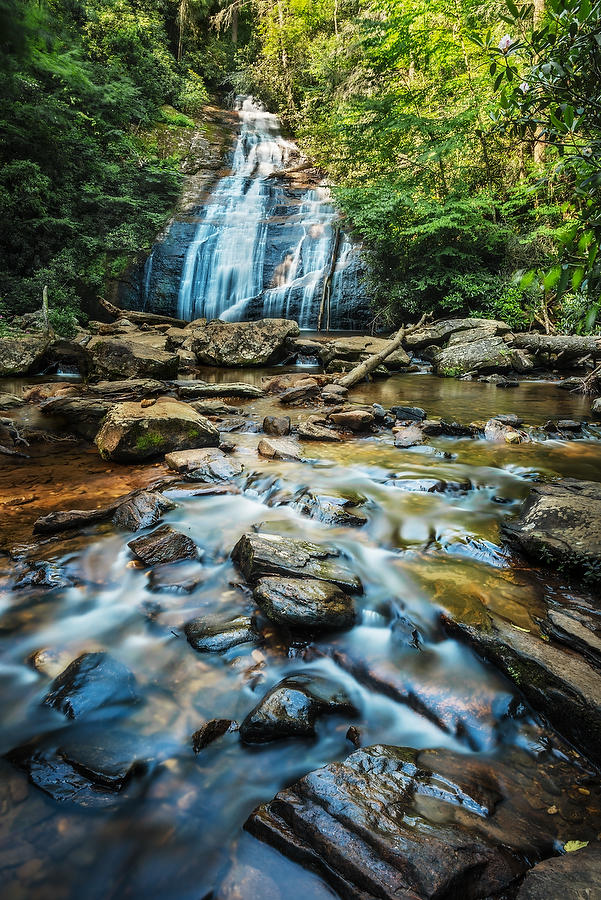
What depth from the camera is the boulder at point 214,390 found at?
809 centimetres

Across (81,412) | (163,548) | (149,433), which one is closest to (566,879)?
(163,548)

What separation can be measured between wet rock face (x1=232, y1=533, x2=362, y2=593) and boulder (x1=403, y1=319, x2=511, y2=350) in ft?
Answer: 33.7

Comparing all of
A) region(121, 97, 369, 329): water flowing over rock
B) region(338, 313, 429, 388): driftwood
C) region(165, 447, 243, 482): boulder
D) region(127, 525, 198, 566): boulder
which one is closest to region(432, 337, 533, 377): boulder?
region(338, 313, 429, 388): driftwood

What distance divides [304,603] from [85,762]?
1260 millimetres

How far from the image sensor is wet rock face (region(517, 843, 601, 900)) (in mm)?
1248

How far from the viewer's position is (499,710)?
7.09ft

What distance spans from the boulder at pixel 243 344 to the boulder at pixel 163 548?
812cm

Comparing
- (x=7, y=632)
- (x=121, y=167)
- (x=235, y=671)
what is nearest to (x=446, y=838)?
(x=235, y=671)

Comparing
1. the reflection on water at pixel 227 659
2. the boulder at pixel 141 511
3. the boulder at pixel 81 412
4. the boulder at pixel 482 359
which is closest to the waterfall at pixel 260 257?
the boulder at pixel 482 359

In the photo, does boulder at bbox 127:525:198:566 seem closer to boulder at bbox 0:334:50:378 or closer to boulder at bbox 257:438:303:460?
boulder at bbox 257:438:303:460

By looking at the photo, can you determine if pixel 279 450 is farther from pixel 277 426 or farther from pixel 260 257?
pixel 260 257

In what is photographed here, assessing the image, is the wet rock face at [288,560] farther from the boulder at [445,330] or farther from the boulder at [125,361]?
the boulder at [445,330]

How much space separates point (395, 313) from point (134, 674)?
13844 millimetres

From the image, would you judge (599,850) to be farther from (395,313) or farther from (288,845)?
(395,313)
